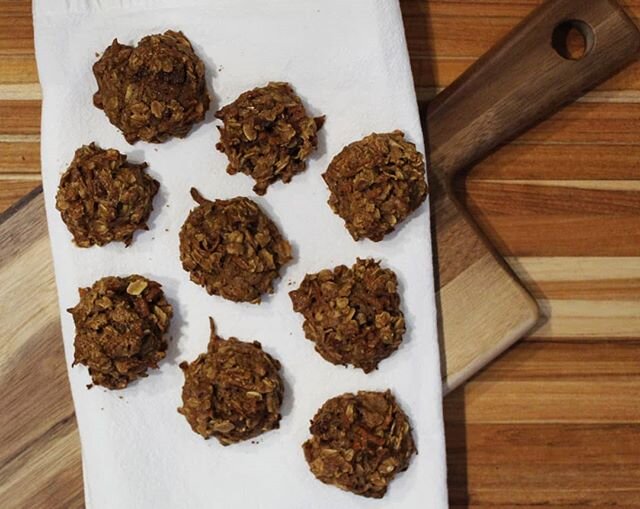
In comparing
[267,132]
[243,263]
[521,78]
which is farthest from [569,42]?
[243,263]

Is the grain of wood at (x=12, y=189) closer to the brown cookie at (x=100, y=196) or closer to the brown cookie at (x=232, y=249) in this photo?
the brown cookie at (x=100, y=196)

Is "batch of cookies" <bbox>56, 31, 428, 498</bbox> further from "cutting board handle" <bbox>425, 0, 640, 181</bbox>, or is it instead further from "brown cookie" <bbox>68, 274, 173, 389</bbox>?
"cutting board handle" <bbox>425, 0, 640, 181</bbox>

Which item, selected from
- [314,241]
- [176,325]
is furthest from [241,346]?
[314,241]

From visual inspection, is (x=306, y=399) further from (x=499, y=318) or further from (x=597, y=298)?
(x=597, y=298)

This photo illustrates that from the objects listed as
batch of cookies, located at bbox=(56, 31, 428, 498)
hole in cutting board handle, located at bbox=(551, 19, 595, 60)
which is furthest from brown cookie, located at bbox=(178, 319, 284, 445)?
hole in cutting board handle, located at bbox=(551, 19, 595, 60)

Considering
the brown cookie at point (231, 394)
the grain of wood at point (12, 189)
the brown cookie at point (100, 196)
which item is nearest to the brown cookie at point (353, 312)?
the brown cookie at point (231, 394)

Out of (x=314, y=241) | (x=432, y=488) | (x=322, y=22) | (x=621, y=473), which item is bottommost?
(x=621, y=473)
